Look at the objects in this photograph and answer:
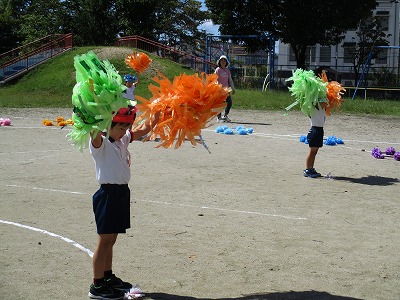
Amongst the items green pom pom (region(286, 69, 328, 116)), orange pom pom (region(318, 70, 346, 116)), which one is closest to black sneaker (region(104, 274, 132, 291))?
green pom pom (region(286, 69, 328, 116))

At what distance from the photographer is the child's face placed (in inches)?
201

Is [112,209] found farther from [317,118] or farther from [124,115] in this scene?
[317,118]

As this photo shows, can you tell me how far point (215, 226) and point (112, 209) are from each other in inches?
96.4

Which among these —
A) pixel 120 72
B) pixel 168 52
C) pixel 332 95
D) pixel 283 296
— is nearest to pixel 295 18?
pixel 168 52

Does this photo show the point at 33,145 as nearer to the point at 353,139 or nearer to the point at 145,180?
the point at 145,180

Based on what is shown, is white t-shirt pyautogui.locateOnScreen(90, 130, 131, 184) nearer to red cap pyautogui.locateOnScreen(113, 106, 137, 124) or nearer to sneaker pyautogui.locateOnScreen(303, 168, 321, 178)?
red cap pyautogui.locateOnScreen(113, 106, 137, 124)

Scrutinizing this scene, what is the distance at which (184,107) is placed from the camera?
5.57 m

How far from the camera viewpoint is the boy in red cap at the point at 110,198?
504cm

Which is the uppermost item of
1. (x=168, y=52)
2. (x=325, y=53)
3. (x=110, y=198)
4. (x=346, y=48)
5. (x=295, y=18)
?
(x=295, y=18)

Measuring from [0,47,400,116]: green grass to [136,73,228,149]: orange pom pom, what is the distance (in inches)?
770


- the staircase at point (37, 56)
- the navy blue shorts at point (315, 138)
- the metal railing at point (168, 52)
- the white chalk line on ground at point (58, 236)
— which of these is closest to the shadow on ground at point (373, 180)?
the navy blue shorts at point (315, 138)

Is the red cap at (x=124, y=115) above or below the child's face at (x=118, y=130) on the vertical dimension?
above

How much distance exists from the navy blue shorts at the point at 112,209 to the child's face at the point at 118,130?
1.38ft

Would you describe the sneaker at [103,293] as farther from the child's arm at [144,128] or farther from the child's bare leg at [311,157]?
the child's bare leg at [311,157]
